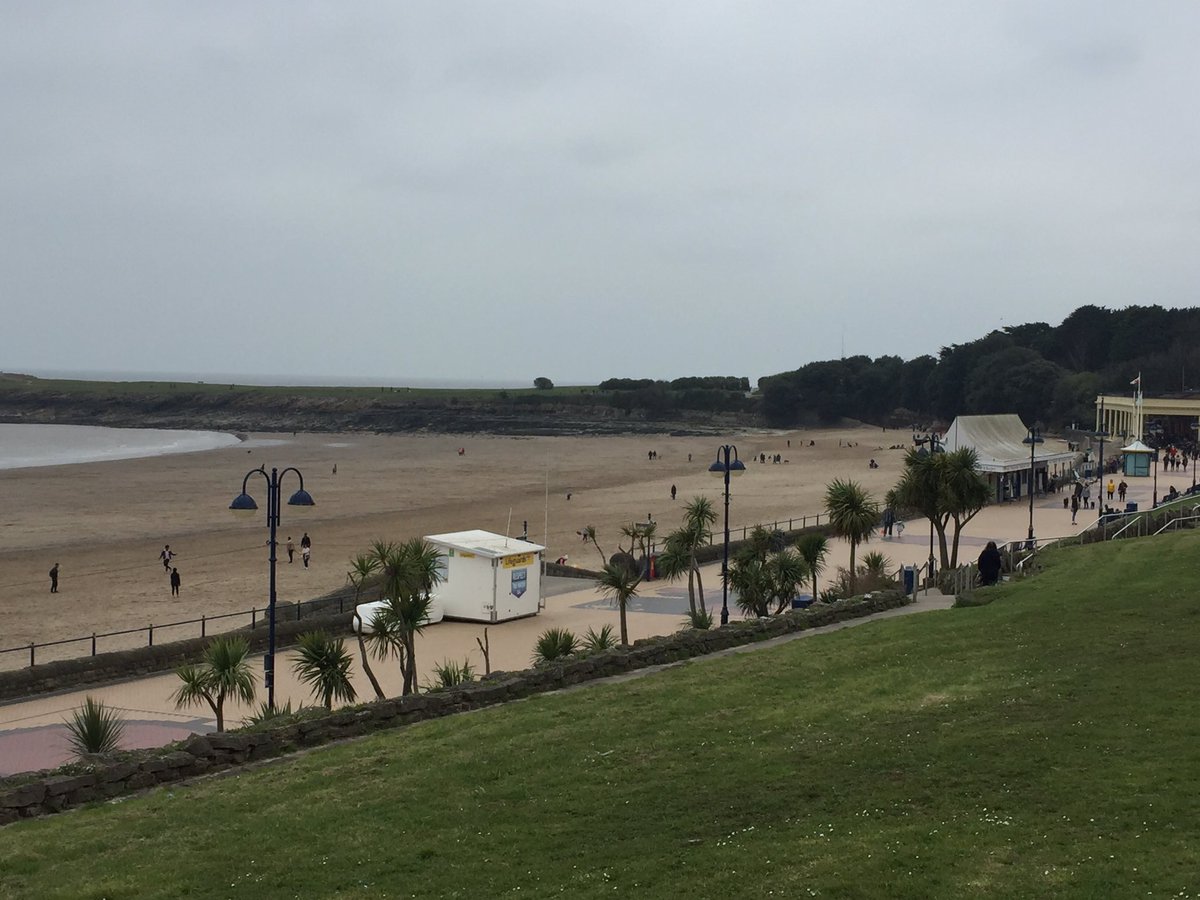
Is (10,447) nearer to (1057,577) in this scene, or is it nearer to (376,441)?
(376,441)

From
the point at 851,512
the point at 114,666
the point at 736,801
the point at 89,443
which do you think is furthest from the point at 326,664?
the point at 89,443

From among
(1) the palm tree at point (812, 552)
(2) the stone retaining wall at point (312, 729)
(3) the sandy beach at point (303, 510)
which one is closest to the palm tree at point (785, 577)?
(1) the palm tree at point (812, 552)

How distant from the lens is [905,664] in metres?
14.5

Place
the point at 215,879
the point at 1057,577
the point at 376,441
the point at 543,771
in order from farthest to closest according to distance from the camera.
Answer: the point at 376,441 → the point at 1057,577 → the point at 543,771 → the point at 215,879

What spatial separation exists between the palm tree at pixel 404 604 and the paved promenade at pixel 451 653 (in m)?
1.75

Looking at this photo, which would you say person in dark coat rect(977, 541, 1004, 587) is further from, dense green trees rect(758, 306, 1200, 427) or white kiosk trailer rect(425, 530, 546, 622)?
dense green trees rect(758, 306, 1200, 427)

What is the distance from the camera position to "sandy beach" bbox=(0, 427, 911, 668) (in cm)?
3391

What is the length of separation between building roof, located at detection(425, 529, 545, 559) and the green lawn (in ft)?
40.9

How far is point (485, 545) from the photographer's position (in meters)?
27.4

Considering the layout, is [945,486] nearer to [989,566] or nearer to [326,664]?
[989,566]

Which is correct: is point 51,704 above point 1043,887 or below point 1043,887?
below

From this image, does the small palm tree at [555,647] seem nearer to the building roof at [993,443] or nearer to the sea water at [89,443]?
the building roof at [993,443]

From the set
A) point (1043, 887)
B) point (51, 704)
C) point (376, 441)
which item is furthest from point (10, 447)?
point (1043, 887)

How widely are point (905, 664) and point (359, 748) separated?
694cm
